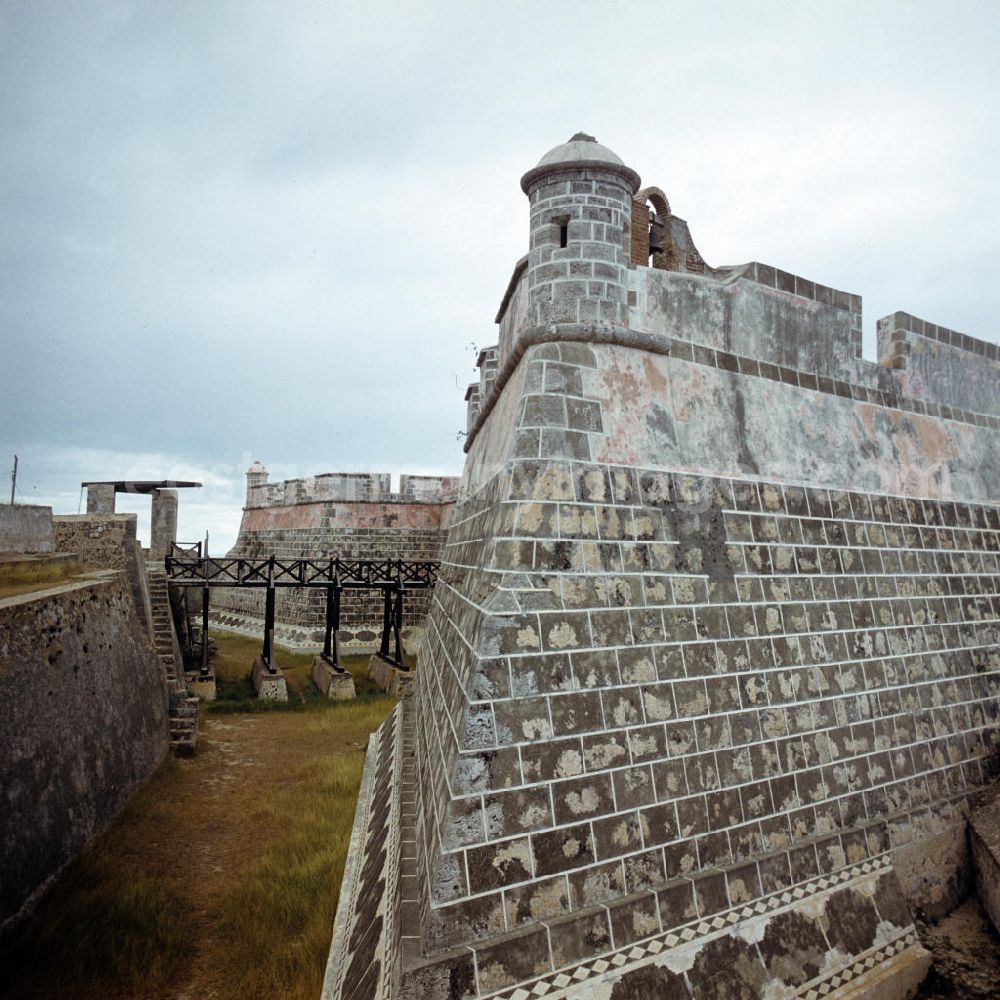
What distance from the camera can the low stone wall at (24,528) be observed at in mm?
12094

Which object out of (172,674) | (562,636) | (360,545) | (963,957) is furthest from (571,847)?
(360,545)

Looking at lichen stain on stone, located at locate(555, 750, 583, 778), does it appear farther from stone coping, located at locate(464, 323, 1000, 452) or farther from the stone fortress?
the stone fortress

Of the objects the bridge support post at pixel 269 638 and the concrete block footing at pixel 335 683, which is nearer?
the concrete block footing at pixel 335 683

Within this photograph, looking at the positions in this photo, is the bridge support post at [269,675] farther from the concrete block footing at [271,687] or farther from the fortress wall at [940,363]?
the fortress wall at [940,363]

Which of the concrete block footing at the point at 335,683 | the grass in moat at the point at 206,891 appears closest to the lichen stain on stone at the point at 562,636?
the grass in moat at the point at 206,891

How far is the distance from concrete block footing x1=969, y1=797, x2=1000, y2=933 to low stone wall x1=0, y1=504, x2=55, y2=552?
1385 cm

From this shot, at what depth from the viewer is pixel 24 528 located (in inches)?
484

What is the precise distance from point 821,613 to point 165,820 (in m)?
7.71

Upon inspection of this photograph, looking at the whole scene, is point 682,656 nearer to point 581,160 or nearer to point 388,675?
point 581,160

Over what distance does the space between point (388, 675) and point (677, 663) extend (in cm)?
1249

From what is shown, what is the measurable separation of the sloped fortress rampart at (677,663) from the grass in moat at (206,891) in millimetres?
508

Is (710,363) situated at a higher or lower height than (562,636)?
higher

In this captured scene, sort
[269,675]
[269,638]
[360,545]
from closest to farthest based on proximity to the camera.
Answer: [269,675] → [269,638] → [360,545]

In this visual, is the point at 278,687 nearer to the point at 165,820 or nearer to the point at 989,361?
→ the point at 165,820
